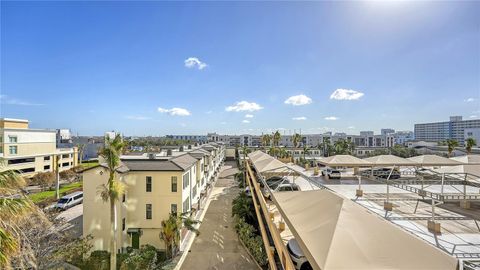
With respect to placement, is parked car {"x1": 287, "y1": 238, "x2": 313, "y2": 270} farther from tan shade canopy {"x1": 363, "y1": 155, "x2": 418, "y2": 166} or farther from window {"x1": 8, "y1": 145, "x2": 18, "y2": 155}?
window {"x1": 8, "y1": 145, "x2": 18, "y2": 155}

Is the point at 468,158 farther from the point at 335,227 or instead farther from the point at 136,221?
the point at 136,221

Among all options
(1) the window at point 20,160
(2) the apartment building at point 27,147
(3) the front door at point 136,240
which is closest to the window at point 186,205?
(3) the front door at point 136,240

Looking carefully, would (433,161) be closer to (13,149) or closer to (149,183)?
(149,183)

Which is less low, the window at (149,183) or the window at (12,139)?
the window at (12,139)

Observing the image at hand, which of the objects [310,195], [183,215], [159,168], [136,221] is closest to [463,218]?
[310,195]

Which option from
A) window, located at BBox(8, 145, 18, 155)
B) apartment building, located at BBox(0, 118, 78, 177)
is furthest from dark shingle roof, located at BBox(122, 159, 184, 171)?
window, located at BBox(8, 145, 18, 155)

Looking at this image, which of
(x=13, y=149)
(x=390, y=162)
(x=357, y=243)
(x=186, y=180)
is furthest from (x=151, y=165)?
(x=13, y=149)

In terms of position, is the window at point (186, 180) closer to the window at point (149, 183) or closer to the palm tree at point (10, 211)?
the window at point (149, 183)

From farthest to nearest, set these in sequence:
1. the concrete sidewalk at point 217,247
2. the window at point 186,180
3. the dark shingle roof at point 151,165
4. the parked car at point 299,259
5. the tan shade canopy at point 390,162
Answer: the window at point 186,180 < the dark shingle roof at point 151,165 < the tan shade canopy at point 390,162 < the concrete sidewalk at point 217,247 < the parked car at point 299,259
